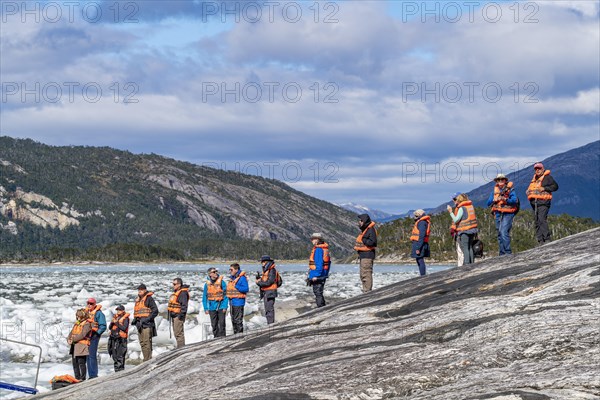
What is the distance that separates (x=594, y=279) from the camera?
39.3 feet

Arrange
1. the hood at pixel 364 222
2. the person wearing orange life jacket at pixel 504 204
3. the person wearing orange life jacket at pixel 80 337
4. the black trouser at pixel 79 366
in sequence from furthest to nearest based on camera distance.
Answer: the black trouser at pixel 79 366
the hood at pixel 364 222
the person wearing orange life jacket at pixel 80 337
the person wearing orange life jacket at pixel 504 204

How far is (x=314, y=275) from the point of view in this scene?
1989cm

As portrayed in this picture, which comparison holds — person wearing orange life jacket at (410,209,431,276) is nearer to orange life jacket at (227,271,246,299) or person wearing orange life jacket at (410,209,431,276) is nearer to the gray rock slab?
the gray rock slab

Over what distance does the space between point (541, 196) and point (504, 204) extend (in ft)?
3.37

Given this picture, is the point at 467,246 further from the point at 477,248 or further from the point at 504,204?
the point at 504,204

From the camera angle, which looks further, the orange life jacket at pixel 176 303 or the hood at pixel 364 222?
the orange life jacket at pixel 176 303

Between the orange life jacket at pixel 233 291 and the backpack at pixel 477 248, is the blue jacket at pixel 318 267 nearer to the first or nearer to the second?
the orange life jacket at pixel 233 291

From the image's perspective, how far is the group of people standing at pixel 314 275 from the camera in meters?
18.7

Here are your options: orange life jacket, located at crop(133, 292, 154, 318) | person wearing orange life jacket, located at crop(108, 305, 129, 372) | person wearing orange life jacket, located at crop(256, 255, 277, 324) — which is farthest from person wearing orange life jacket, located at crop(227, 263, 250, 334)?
person wearing orange life jacket, located at crop(108, 305, 129, 372)

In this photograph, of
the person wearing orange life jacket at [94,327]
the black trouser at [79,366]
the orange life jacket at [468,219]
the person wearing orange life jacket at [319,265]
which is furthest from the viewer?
the person wearing orange life jacket at [319,265]

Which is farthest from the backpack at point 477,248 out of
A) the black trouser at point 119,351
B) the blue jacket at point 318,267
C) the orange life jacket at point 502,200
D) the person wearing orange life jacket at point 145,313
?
the black trouser at point 119,351

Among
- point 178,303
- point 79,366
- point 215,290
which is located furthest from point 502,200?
point 79,366

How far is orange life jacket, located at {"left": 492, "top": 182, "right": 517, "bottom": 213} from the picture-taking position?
1838cm

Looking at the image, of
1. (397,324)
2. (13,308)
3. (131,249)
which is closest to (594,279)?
(397,324)
